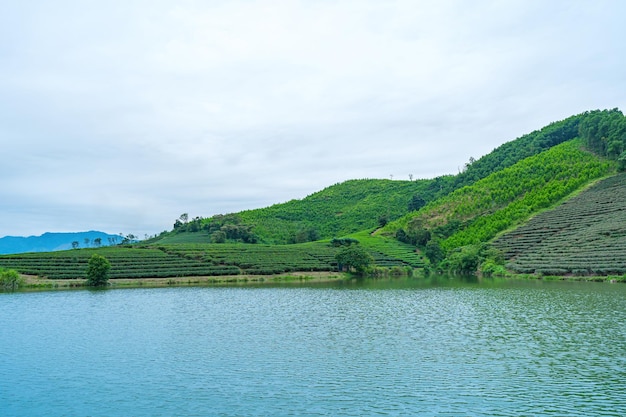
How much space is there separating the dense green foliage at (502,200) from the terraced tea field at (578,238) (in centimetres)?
693

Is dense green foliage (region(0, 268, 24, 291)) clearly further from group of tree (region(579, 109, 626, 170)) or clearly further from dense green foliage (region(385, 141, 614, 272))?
group of tree (region(579, 109, 626, 170))

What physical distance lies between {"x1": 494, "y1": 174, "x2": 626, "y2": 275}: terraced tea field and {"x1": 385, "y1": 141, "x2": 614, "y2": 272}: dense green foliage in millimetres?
6932

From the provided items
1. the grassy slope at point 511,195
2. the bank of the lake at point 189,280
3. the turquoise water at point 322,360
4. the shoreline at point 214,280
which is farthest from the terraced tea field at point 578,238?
the bank of the lake at point 189,280

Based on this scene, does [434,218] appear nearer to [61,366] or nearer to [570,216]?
[570,216]

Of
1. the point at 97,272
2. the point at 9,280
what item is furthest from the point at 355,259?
the point at 9,280

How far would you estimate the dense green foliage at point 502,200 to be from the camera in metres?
117

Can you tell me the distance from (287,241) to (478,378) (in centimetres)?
13288

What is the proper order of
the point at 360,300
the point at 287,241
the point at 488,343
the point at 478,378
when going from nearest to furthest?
the point at 478,378 → the point at 488,343 → the point at 360,300 → the point at 287,241

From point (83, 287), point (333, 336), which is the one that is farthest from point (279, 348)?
point (83, 287)

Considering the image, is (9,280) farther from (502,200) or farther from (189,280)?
(502,200)

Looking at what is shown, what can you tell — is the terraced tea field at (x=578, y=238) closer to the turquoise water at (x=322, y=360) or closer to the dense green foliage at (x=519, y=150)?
the turquoise water at (x=322, y=360)

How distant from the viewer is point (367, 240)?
134 m

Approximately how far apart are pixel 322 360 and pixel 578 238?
250 ft

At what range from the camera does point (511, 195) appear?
13000 cm
